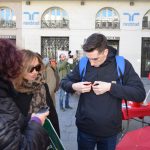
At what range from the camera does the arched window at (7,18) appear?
2867 centimetres

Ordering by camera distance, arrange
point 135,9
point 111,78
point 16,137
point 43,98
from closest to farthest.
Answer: point 16,137
point 43,98
point 111,78
point 135,9

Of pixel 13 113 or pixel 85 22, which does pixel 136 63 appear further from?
pixel 13 113

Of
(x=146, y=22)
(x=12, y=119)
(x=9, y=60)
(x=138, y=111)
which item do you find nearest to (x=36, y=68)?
(x=9, y=60)

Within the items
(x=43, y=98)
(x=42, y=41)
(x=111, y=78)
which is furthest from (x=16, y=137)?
(x=42, y=41)

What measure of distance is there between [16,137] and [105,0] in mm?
26955

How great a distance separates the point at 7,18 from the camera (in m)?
28.7

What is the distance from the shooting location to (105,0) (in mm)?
28188

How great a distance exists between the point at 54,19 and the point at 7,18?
3634mm

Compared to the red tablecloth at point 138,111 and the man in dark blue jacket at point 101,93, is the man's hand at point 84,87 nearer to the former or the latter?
the man in dark blue jacket at point 101,93

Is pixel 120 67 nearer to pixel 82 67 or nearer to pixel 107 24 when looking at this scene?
pixel 82 67

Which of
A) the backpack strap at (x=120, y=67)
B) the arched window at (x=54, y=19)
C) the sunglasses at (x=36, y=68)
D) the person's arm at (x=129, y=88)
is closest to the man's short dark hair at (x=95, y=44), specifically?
the backpack strap at (x=120, y=67)

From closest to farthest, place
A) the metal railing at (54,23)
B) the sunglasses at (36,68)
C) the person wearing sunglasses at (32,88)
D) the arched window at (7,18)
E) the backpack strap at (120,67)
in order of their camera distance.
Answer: the person wearing sunglasses at (32,88)
the sunglasses at (36,68)
the backpack strap at (120,67)
the metal railing at (54,23)
the arched window at (7,18)

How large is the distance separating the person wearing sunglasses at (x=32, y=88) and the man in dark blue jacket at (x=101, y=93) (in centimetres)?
34

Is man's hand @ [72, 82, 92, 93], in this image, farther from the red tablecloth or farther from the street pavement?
the red tablecloth
